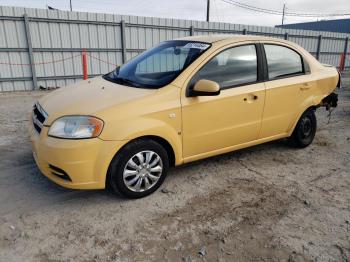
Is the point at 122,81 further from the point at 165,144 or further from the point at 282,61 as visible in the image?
the point at 282,61

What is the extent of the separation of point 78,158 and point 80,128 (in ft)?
0.91

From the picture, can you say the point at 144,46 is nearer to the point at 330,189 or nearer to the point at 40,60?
the point at 40,60

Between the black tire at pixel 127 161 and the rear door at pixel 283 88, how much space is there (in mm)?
1578

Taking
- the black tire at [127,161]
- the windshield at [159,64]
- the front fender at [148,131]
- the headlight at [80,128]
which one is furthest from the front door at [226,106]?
the headlight at [80,128]

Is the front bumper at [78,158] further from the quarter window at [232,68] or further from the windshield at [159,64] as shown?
the quarter window at [232,68]

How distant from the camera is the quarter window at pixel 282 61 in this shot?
3.96 metres

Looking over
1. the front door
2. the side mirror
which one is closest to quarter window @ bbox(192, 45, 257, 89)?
the front door

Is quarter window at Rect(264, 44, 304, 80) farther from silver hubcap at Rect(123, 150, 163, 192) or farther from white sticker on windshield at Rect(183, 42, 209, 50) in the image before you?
silver hubcap at Rect(123, 150, 163, 192)

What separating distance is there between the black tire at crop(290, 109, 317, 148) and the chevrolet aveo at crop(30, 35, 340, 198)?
5 cm

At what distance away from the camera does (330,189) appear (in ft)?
11.3

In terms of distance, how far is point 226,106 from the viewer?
3.53 meters

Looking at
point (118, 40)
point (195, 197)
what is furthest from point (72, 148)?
point (118, 40)

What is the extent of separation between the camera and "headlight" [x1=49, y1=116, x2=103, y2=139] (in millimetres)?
2807

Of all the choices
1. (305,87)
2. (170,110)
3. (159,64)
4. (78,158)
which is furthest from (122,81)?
(305,87)
